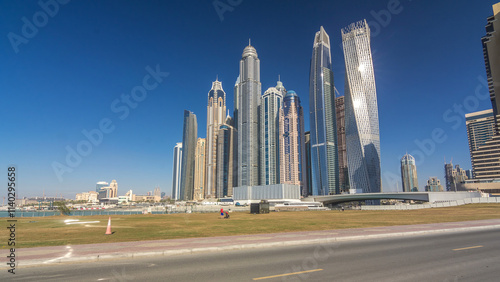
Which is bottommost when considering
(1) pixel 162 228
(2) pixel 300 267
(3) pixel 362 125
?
(1) pixel 162 228

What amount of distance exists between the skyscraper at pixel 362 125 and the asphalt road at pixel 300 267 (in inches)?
7128

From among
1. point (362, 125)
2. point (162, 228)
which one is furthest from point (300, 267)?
point (362, 125)

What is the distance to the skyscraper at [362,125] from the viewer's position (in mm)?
181625

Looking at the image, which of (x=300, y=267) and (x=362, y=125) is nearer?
(x=300, y=267)

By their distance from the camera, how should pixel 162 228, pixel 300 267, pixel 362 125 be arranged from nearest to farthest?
pixel 300 267 → pixel 162 228 → pixel 362 125

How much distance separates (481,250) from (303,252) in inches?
327

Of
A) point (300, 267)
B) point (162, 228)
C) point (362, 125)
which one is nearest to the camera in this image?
point (300, 267)

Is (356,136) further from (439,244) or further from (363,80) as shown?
(439,244)

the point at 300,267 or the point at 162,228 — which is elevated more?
the point at 300,267

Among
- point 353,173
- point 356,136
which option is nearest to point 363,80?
point 356,136

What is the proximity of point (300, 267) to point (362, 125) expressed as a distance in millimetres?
188863

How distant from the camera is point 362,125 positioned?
596 feet

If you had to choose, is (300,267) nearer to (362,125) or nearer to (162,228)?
(162,228)

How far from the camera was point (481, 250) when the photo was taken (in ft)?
40.4
